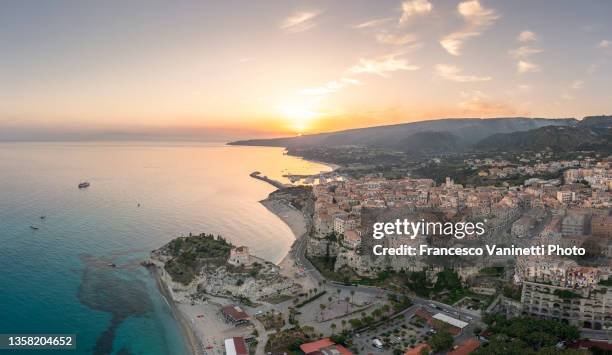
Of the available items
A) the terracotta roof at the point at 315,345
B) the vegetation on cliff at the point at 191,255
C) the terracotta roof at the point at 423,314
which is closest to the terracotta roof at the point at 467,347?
the terracotta roof at the point at 423,314

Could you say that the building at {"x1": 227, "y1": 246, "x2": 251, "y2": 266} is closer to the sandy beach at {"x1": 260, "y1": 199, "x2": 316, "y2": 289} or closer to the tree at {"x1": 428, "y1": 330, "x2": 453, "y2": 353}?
the sandy beach at {"x1": 260, "y1": 199, "x2": 316, "y2": 289}

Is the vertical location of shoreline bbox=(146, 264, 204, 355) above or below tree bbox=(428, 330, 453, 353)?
below

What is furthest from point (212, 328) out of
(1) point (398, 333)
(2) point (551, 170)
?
(2) point (551, 170)

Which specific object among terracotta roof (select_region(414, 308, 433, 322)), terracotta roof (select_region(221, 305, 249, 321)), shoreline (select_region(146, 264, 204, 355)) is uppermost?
terracotta roof (select_region(414, 308, 433, 322))

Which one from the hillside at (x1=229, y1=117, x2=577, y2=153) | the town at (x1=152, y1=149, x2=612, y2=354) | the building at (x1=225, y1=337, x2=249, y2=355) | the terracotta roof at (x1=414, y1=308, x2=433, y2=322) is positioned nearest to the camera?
the building at (x1=225, y1=337, x2=249, y2=355)

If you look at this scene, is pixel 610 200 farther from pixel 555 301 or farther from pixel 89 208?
pixel 89 208

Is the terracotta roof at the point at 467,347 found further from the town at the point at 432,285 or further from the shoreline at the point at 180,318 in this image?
the shoreline at the point at 180,318

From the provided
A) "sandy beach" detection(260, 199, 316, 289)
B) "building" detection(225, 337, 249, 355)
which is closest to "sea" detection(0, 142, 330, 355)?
"sandy beach" detection(260, 199, 316, 289)

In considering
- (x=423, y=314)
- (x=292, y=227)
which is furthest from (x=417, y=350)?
(x=292, y=227)
